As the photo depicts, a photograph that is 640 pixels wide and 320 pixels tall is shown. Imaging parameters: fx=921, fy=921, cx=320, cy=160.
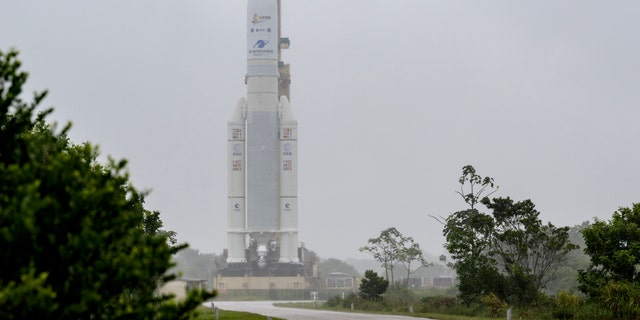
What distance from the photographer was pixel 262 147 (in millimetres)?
115375

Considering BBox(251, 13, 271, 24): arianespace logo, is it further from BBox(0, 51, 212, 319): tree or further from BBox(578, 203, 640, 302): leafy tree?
BBox(0, 51, 212, 319): tree

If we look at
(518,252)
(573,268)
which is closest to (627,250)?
(518,252)

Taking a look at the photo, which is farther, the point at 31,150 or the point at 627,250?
the point at 627,250

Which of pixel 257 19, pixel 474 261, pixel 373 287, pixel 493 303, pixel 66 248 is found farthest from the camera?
pixel 257 19

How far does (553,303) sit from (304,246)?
8629cm

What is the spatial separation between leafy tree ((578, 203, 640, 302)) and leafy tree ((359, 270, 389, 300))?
87.7 ft

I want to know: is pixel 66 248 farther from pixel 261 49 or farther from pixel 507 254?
pixel 261 49

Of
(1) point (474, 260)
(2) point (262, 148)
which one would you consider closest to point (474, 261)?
(1) point (474, 260)

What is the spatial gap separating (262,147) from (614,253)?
261 feet

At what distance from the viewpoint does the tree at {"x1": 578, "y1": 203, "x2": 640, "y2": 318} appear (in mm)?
36219

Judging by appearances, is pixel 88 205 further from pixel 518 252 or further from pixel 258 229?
pixel 258 229

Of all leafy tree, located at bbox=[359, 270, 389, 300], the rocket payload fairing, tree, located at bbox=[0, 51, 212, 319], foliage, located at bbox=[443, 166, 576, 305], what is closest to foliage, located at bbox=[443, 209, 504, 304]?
foliage, located at bbox=[443, 166, 576, 305]

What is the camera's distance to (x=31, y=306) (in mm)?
9703

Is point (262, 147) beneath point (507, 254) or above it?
above
